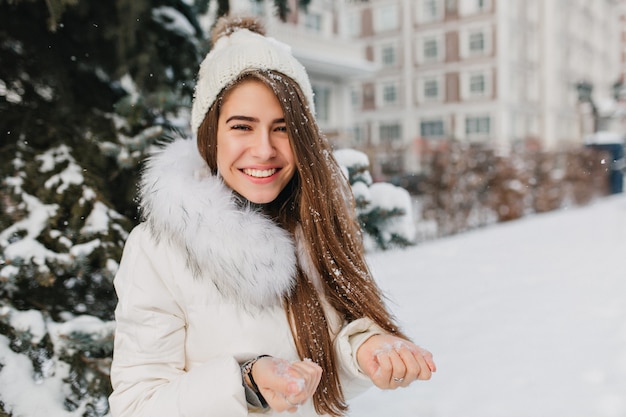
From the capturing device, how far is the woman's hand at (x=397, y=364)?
1.10 metres

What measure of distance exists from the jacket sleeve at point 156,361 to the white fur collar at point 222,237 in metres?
0.08

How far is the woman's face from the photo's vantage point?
4.32 ft

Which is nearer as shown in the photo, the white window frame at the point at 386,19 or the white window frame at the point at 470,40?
the white window frame at the point at 470,40

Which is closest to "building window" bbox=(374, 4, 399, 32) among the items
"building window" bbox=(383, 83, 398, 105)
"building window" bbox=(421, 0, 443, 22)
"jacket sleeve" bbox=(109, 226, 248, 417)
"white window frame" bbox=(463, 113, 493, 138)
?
"building window" bbox=(421, 0, 443, 22)

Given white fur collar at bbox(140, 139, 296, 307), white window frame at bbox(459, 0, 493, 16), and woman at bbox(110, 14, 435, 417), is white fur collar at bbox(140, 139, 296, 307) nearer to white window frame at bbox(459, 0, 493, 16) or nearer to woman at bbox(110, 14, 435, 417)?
woman at bbox(110, 14, 435, 417)

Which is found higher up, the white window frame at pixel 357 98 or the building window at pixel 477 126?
the white window frame at pixel 357 98

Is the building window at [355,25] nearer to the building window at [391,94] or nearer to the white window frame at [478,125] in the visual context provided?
the building window at [391,94]

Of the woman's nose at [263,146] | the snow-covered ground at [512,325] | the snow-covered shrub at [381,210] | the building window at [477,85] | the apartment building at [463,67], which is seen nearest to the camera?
the woman's nose at [263,146]

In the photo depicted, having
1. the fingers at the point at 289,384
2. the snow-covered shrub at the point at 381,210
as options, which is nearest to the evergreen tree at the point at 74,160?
the snow-covered shrub at the point at 381,210

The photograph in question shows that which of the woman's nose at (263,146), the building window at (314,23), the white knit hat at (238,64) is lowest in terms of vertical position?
the woman's nose at (263,146)

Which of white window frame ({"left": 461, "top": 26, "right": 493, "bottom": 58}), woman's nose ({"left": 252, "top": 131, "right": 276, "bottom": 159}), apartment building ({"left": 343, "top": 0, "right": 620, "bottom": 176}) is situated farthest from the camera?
apartment building ({"left": 343, "top": 0, "right": 620, "bottom": 176})

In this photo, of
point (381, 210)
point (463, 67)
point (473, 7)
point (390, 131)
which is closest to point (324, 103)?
point (390, 131)

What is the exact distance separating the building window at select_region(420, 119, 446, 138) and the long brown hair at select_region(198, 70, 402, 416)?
29.5 meters

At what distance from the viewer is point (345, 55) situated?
17969mm
